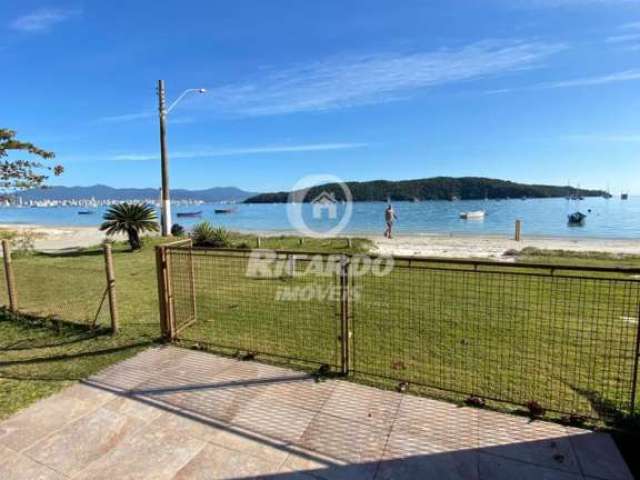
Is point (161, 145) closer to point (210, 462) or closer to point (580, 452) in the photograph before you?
point (210, 462)

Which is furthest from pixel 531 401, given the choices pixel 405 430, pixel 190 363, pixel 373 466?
pixel 190 363

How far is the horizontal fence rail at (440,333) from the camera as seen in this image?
3383mm

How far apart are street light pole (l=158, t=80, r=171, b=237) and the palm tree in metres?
2.13

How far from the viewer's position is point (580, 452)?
2510 mm

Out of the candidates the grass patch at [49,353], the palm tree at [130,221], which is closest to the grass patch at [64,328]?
the grass patch at [49,353]

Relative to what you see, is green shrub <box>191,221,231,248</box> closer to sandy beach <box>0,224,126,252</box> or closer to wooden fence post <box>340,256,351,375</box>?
sandy beach <box>0,224,126,252</box>

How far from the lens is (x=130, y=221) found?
1421cm

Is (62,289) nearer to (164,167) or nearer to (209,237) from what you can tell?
(209,237)

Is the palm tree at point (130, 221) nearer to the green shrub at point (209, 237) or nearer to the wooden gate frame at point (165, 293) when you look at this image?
the green shrub at point (209, 237)

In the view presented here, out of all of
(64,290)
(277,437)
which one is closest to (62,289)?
(64,290)

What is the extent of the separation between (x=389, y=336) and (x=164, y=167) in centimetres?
Result: 1603

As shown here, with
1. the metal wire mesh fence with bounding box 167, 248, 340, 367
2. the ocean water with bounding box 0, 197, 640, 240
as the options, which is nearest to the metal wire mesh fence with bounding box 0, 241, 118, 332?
the metal wire mesh fence with bounding box 167, 248, 340, 367

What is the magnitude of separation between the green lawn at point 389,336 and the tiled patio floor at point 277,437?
43 centimetres

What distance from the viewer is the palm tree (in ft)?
46.2
